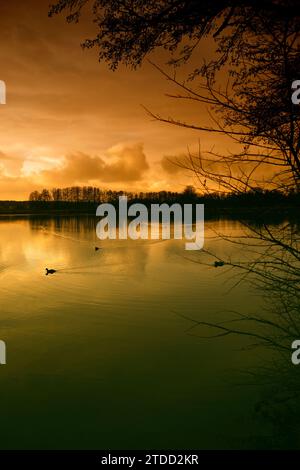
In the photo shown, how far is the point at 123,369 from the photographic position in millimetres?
8539

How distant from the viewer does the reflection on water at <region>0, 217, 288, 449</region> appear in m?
6.26

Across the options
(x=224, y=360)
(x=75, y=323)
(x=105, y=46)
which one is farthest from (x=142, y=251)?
(x=105, y=46)

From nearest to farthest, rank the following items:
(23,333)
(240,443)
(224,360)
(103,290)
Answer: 1. (240,443)
2. (224,360)
3. (23,333)
4. (103,290)

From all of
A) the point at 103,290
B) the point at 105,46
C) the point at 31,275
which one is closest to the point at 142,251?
the point at 31,275

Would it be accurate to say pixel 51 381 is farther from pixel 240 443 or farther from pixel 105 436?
pixel 240 443

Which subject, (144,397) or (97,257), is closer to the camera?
(144,397)

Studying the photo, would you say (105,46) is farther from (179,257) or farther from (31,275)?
(179,257)

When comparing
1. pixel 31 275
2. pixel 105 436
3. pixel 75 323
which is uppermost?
pixel 31 275

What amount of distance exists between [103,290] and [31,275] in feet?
20.7

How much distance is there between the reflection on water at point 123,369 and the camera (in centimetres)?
626

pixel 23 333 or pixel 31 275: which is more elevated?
pixel 31 275

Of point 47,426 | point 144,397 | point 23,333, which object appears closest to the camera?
point 47,426

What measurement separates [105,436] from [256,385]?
328 cm

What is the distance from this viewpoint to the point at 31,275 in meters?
20.7
